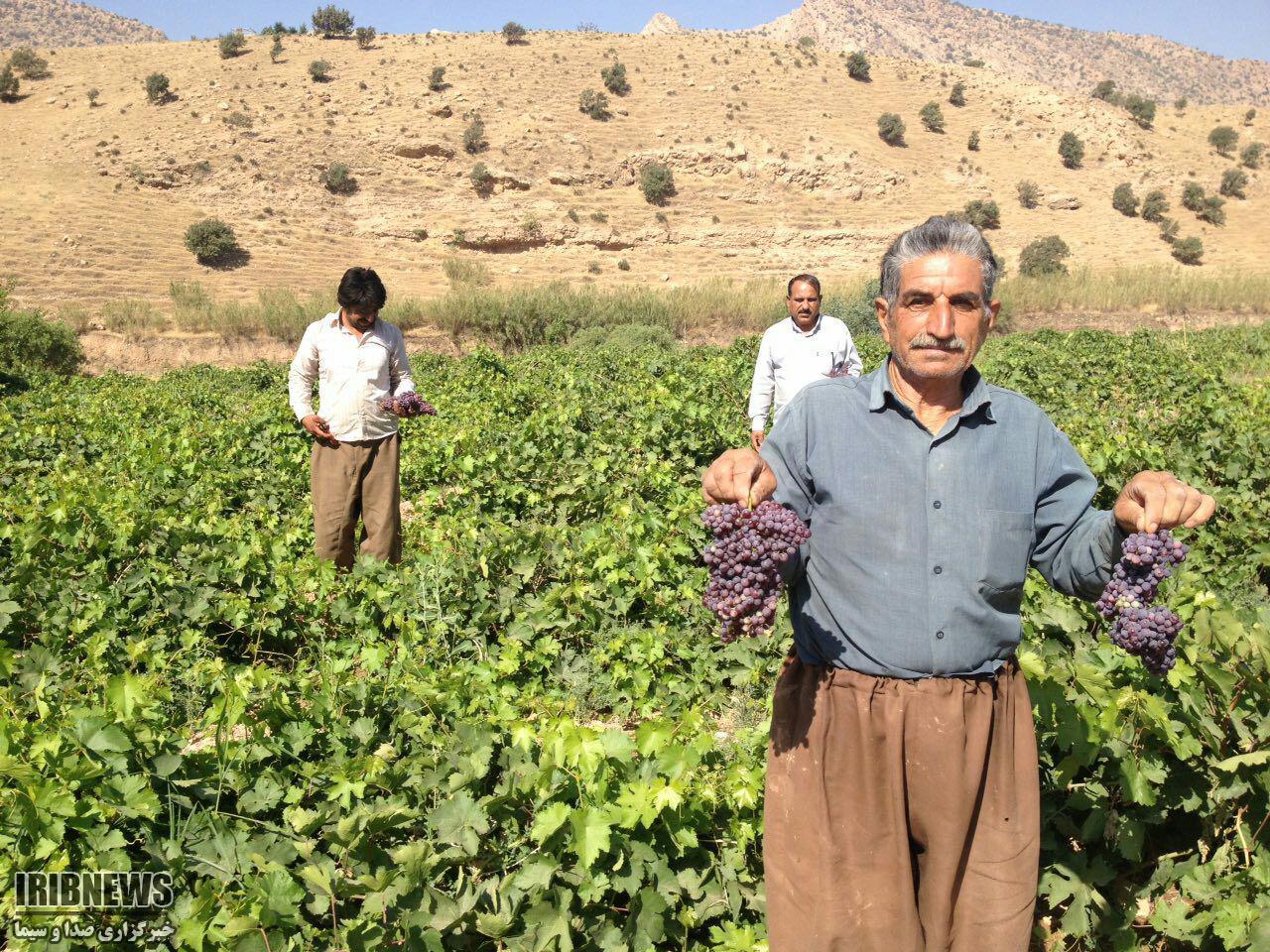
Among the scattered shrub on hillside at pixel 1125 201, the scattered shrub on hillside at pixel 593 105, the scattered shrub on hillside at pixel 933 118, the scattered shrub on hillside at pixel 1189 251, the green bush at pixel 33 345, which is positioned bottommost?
the green bush at pixel 33 345

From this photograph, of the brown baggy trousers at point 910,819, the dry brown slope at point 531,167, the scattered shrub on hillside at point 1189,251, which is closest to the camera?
the brown baggy trousers at point 910,819

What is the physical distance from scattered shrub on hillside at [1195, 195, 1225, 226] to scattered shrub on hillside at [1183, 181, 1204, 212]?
26cm

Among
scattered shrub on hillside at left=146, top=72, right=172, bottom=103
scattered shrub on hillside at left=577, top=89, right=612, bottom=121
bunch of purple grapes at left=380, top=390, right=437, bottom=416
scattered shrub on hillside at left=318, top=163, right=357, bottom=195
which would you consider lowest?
bunch of purple grapes at left=380, top=390, right=437, bottom=416

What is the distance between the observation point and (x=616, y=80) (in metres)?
48.4

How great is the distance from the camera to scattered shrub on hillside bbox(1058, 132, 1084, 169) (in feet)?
156

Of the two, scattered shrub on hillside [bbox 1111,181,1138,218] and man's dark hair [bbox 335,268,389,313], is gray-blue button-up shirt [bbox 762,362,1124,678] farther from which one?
scattered shrub on hillside [bbox 1111,181,1138,218]

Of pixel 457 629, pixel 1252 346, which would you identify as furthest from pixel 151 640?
pixel 1252 346

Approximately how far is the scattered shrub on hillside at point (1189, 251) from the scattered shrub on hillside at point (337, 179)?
1508 inches

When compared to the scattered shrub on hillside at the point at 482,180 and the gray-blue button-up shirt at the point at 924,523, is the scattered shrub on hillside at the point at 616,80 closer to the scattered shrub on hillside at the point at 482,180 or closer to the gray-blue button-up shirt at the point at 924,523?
the scattered shrub on hillside at the point at 482,180

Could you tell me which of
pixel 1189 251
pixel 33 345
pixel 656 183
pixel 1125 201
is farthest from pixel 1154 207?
pixel 33 345

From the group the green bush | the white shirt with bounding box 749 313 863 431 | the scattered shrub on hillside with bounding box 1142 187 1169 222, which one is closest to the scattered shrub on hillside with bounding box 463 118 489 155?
the green bush

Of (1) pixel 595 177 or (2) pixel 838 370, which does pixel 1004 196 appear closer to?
(1) pixel 595 177

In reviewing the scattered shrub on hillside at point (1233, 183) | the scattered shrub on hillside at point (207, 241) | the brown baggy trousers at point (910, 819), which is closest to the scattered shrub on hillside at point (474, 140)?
the scattered shrub on hillside at point (207, 241)

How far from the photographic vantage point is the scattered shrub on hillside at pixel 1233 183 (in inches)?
1829
